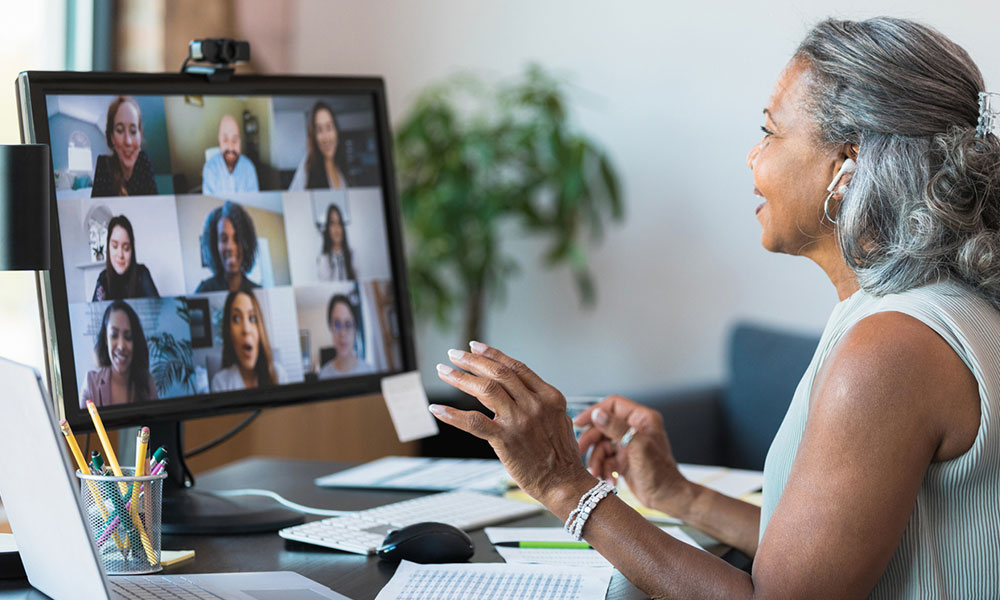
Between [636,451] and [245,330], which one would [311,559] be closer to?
[245,330]

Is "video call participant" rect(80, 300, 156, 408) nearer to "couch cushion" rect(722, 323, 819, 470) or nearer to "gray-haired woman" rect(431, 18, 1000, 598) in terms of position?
"gray-haired woman" rect(431, 18, 1000, 598)

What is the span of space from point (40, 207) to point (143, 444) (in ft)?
0.82

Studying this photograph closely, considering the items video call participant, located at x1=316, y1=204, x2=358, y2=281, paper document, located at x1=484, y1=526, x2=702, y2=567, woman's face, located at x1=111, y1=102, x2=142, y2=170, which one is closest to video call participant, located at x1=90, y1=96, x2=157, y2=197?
woman's face, located at x1=111, y1=102, x2=142, y2=170

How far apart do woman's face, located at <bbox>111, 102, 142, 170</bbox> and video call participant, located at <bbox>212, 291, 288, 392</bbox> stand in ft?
0.64

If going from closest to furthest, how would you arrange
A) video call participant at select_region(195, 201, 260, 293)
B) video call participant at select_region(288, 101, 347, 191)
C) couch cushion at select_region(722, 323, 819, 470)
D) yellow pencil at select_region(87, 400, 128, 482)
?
1. yellow pencil at select_region(87, 400, 128, 482)
2. video call participant at select_region(195, 201, 260, 293)
3. video call participant at select_region(288, 101, 347, 191)
4. couch cushion at select_region(722, 323, 819, 470)

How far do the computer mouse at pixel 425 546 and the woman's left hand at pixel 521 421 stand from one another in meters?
0.15

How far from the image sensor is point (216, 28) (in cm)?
296

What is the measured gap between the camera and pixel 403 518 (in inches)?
51.3

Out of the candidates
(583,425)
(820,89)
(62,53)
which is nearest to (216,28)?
(62,53)

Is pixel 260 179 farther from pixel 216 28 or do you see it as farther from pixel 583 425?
pixel 216 28

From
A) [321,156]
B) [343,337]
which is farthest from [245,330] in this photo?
[321,156]

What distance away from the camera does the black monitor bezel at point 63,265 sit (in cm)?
113

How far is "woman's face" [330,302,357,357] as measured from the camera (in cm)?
138

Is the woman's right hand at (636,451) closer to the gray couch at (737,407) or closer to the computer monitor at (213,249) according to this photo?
the computer monitor at (213,249)
